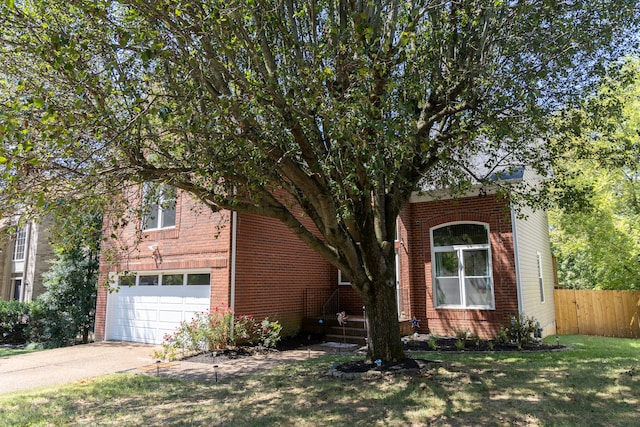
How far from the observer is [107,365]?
9.80 m

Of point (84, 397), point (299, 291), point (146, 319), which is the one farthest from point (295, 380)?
point (146, 319)

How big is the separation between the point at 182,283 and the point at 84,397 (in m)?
5.78

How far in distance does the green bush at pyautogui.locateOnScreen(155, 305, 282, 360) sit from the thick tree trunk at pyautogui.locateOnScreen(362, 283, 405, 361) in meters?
4.09

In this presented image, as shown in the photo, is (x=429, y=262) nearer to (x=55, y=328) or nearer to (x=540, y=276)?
(x=540, y=276)

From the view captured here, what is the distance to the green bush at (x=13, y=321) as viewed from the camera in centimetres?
1652

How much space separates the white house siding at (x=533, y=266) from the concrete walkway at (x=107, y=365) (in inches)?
228

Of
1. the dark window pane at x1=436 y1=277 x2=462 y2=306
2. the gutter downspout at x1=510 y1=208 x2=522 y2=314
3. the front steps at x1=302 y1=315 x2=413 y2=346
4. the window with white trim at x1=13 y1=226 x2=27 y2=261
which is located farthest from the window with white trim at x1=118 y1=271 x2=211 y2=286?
the window with white trim at x1=13 y1=226 x2=27 y2=261

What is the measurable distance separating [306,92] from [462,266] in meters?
8.44

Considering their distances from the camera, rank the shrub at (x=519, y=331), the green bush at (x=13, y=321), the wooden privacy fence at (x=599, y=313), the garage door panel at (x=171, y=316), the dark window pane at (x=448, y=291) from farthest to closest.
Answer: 1. the green bush at (x=13, y=321)
2. the wooden privacy fence at (x=599, y=313)
3. the dark window pane at (x=448, y=291)
4. the garage door panel at (x=171, y=316)
5. the shrub at (x=519, y=331)

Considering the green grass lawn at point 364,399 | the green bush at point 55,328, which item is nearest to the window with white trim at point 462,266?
the green grass lawn at point 364,399

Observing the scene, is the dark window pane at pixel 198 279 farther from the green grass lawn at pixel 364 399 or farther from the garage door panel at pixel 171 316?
the green grass lawn at pixel 364 399

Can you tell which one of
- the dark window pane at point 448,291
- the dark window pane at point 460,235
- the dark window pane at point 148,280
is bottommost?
the dark window pane at point 448,291

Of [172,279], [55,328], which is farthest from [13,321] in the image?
[172,279]

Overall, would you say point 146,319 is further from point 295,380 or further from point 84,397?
point 295,380
